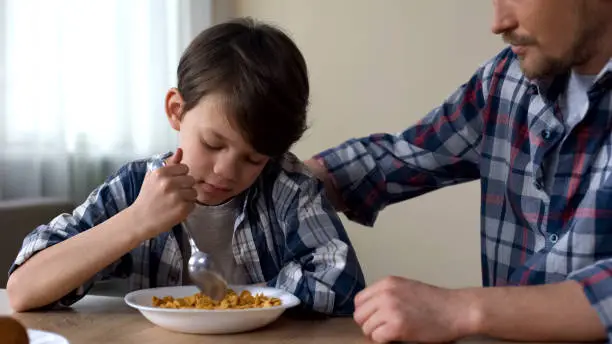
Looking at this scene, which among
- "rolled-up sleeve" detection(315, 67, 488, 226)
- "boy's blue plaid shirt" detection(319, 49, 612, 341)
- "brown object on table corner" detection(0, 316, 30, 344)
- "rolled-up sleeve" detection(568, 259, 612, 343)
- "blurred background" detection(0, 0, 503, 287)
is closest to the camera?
"brown object on table corner" detection(0, 316, 30, 344)

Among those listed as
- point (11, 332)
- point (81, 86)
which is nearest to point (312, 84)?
point (81, 86)

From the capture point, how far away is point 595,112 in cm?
122

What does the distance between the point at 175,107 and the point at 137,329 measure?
1.35ft

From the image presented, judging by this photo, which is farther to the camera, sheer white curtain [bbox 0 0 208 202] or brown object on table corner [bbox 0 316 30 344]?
sheer white curtain [bbox 0 0 208 202]

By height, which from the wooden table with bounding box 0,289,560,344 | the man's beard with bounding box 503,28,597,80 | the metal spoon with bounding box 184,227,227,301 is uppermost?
the man's beard with bounding box 503,28,597,80

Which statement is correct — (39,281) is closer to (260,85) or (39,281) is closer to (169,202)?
(169,202)

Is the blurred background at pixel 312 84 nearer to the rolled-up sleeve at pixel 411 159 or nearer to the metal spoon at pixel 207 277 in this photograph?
the rolled-up sleeve at pixel 411 159

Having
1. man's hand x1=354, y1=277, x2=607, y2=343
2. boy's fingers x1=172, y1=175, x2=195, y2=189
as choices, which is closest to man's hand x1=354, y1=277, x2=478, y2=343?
man's hand x1=354, y1=277, x2=607, y2=343

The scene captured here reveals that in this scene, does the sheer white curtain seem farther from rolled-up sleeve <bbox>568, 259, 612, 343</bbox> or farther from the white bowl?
rolled-up sleeve <bbox>568, 259, 612, 343</bbox>

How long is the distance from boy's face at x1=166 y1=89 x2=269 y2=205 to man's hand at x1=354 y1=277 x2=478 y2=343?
32 cm

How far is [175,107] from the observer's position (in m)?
1.34

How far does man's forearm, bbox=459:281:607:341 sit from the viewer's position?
3.22 ft

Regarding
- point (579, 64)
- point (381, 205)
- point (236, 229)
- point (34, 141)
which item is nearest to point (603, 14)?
point (579, 64)

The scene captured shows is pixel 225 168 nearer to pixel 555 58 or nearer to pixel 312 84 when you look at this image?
pixel 555 58
